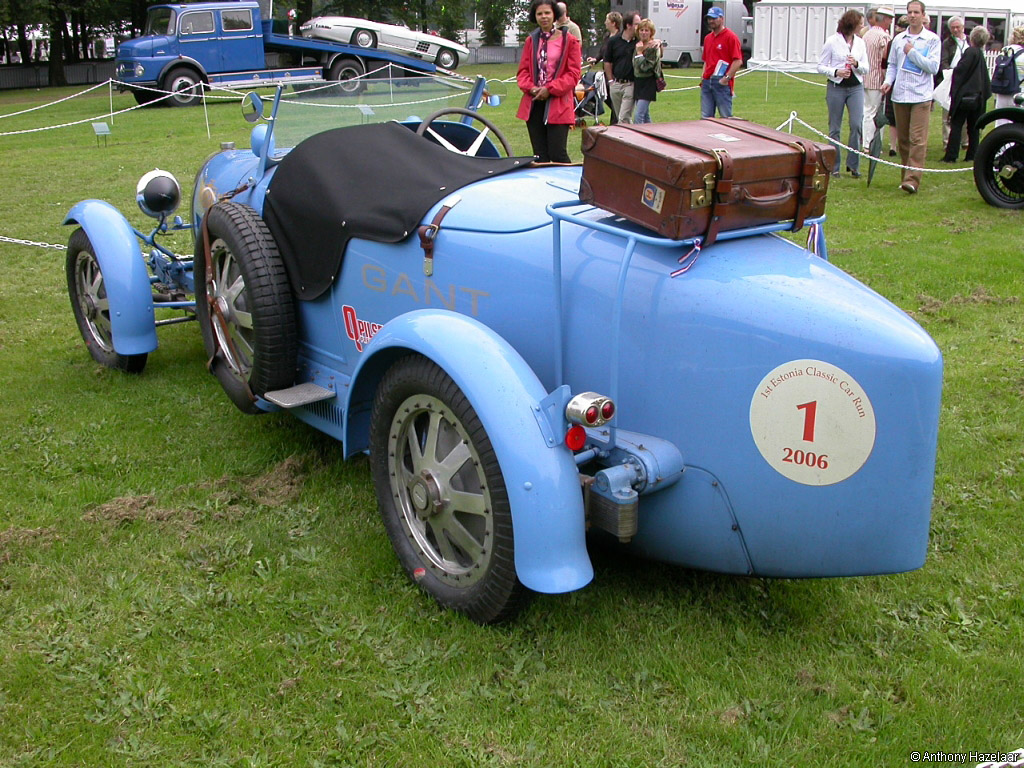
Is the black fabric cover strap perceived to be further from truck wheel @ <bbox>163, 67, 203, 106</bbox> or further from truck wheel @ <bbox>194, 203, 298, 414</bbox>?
truck wheel @ <bbox>163, 67, 203, 106</bbox>

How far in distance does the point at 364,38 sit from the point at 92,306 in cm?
2479

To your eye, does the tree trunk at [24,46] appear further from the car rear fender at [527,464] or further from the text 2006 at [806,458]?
the text 2006 at [806,458]

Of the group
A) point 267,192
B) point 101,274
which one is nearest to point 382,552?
point 267,192

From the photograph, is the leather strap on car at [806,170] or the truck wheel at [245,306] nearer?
the leather strap on car at [806,170]

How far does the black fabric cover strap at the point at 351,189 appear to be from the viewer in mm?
3562

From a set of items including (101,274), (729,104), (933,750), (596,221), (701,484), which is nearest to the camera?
(933,750)

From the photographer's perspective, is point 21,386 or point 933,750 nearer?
point 933,750

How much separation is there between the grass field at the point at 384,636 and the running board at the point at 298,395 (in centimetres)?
38

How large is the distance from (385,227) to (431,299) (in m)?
0.34

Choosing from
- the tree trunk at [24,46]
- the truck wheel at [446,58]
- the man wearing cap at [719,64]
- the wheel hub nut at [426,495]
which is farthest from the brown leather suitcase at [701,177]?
the tree trunk at [24,46]

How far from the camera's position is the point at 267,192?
164 inches

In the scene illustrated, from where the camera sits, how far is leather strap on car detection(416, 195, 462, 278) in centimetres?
334

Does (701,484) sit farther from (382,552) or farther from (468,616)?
(382,552)

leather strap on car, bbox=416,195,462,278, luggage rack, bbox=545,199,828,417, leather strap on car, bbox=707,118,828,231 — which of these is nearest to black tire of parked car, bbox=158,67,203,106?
leather strap on car, bbox=416,195,462,278
